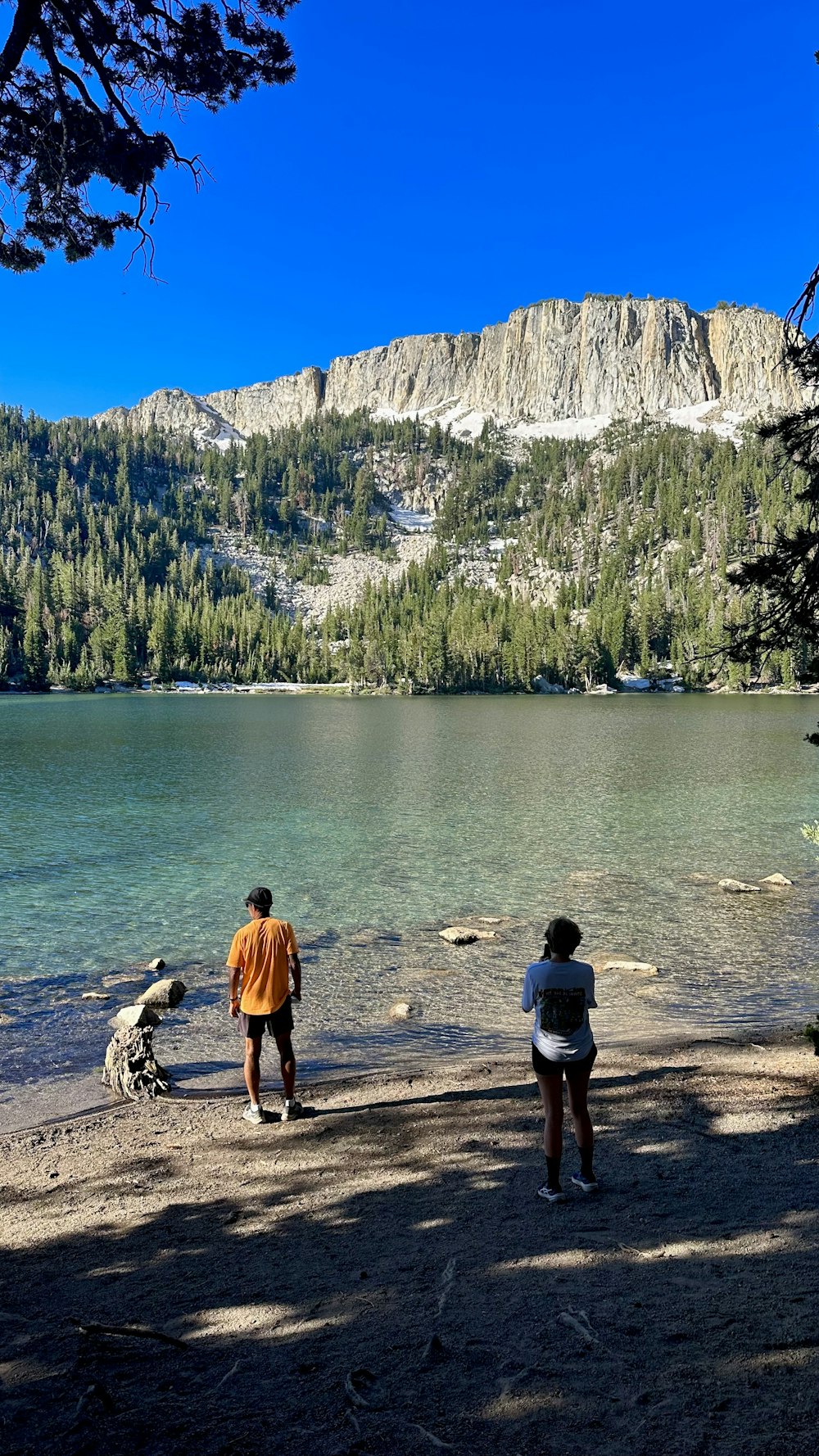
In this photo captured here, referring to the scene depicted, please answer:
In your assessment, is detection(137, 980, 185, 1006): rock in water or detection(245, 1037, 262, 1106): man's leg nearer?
detection(245, 1037, 262, 1106): man's leg

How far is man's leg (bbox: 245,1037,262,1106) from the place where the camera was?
9398 millimetres

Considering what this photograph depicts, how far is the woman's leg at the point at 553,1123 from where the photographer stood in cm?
689

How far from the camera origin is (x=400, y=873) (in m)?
24.5

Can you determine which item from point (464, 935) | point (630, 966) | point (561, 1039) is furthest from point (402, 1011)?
point (561, 1039)

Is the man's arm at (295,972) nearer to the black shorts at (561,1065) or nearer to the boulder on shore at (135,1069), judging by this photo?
the boulder on shore at (135,1069)

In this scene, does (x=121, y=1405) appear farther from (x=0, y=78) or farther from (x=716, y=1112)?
(x=0, y=78)

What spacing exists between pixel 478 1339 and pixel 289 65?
10.4 meters

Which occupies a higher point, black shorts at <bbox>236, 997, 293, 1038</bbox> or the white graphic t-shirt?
the white graphic t-shirt

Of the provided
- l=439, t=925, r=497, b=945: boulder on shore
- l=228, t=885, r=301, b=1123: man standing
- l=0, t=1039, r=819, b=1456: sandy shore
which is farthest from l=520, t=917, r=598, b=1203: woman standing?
l=439, t=925, r=497, b=945: boulder on shore

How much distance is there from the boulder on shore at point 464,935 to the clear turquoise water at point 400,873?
1.46 feet

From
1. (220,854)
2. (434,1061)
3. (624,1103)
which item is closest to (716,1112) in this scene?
(624,1103)

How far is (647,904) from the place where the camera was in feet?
68.2

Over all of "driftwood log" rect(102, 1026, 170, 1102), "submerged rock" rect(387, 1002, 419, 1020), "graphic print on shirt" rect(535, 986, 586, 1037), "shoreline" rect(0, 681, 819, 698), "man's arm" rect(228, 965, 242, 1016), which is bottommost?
"submerged rock" rect(387, 1002, 419, 1020)

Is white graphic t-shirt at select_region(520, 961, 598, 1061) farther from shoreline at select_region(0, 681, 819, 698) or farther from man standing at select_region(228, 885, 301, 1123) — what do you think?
shoreline at select_region(0, 681, 819, 698)
